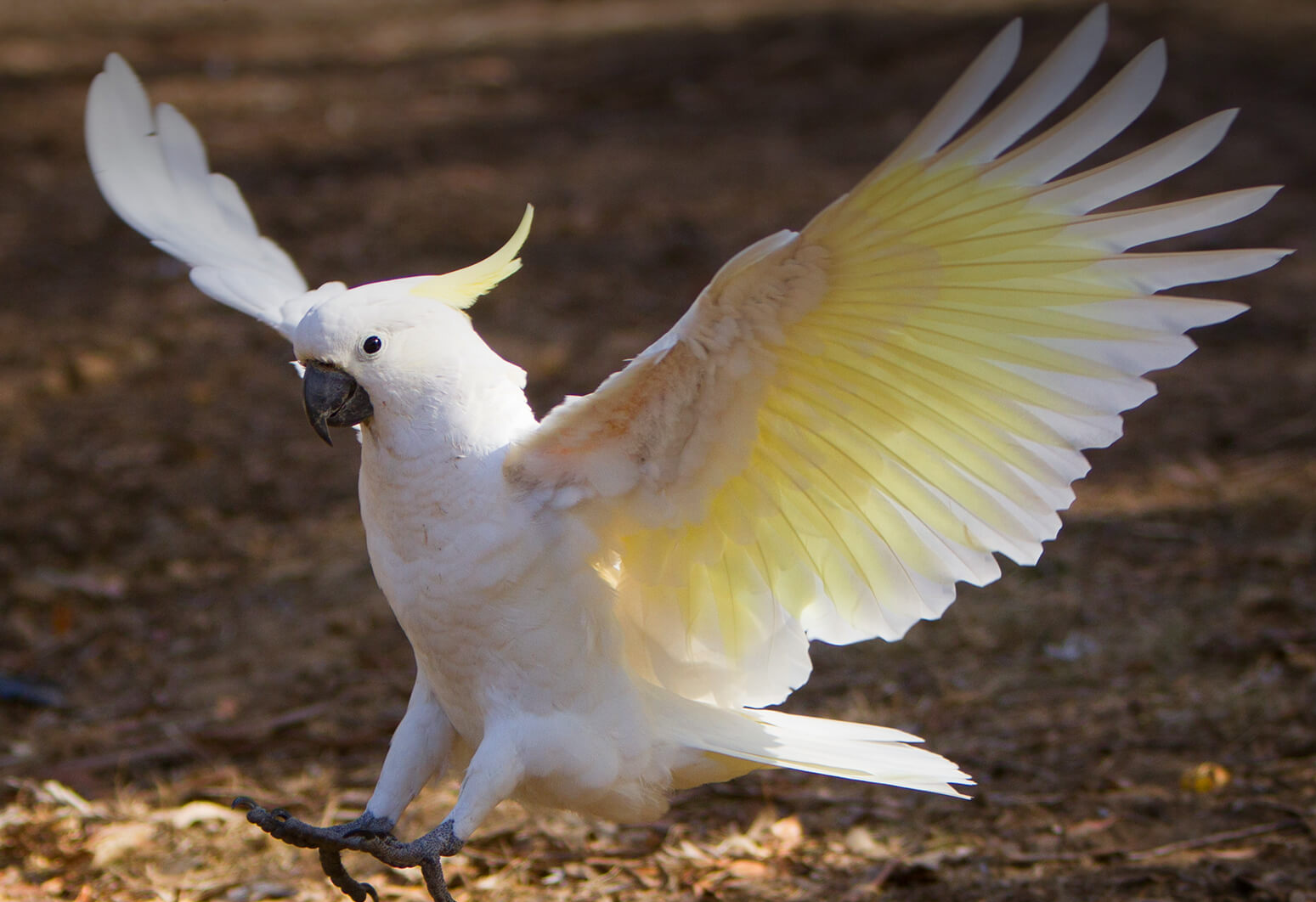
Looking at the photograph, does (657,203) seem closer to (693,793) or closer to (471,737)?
(693,793)

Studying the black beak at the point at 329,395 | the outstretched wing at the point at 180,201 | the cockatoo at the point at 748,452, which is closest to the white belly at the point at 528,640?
the cockatoo at the point at 748,452

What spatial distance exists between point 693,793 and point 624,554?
109 centimetres

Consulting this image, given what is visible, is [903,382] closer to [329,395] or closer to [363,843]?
[329,395]

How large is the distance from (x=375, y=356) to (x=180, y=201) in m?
0.96

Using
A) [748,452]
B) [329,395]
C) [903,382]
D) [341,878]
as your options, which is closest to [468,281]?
[329,395]

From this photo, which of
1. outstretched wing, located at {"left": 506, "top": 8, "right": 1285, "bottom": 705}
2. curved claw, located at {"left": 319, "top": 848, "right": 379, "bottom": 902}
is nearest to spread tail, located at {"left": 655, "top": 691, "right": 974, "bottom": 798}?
outstretched wing, located at {"left": 506, "top": 8, "right": 1285, "bottom": 705}

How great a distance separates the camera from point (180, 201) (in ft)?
9.20

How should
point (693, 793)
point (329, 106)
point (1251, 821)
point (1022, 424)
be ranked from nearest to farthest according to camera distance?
point (1022, 424) < point (1251, 821) < point (693, 793) < point (329, 106)

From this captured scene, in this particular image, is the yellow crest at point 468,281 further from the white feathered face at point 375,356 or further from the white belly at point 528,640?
the white belly at point 528,640

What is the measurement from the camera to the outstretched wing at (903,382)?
1.79 metres

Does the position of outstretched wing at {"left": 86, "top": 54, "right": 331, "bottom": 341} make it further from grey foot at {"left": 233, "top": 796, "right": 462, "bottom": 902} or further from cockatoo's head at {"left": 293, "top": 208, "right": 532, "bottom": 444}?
grey foot at {"left": 233, "top": 796, "right": 462, "bottom": 902}

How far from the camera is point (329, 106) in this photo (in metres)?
8.09

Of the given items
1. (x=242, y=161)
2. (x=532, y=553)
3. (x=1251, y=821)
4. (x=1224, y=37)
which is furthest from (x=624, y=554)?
(x=1224, y=37)

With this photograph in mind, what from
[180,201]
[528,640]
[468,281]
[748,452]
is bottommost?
[528,640]
